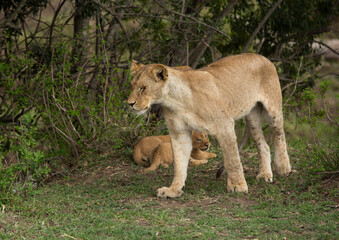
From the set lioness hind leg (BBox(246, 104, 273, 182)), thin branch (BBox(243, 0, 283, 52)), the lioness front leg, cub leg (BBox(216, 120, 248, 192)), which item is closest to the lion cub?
lioness hind leg (BBox(246, 104, 273, 182))

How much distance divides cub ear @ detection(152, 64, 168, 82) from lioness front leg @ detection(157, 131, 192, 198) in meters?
0.71

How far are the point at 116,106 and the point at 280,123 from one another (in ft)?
7.49

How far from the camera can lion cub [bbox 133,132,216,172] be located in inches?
282

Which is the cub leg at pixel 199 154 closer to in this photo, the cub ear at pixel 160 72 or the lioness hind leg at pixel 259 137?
the lioness hind leg at pixel 259 137

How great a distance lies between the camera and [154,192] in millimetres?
6117

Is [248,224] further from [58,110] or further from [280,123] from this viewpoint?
[58,110]

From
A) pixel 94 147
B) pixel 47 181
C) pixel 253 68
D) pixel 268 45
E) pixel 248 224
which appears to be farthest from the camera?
pixel 268 45

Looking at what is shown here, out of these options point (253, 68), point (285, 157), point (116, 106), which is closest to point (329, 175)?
point (285, 157)

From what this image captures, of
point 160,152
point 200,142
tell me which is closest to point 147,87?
point 160,152

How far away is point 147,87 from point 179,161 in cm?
101

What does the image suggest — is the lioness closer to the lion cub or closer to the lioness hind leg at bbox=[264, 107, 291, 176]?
the lioness hind leg at bbox=[264, 107, 291, 176]

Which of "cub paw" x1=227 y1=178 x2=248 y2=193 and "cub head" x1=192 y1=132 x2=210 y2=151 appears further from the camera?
"cub head" x1=192 y1=132 x2=210 y2=151

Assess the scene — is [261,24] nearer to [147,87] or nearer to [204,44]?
[204,44]

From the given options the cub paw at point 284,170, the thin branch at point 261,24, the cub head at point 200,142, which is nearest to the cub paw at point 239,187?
the cub paw at point 284,170
